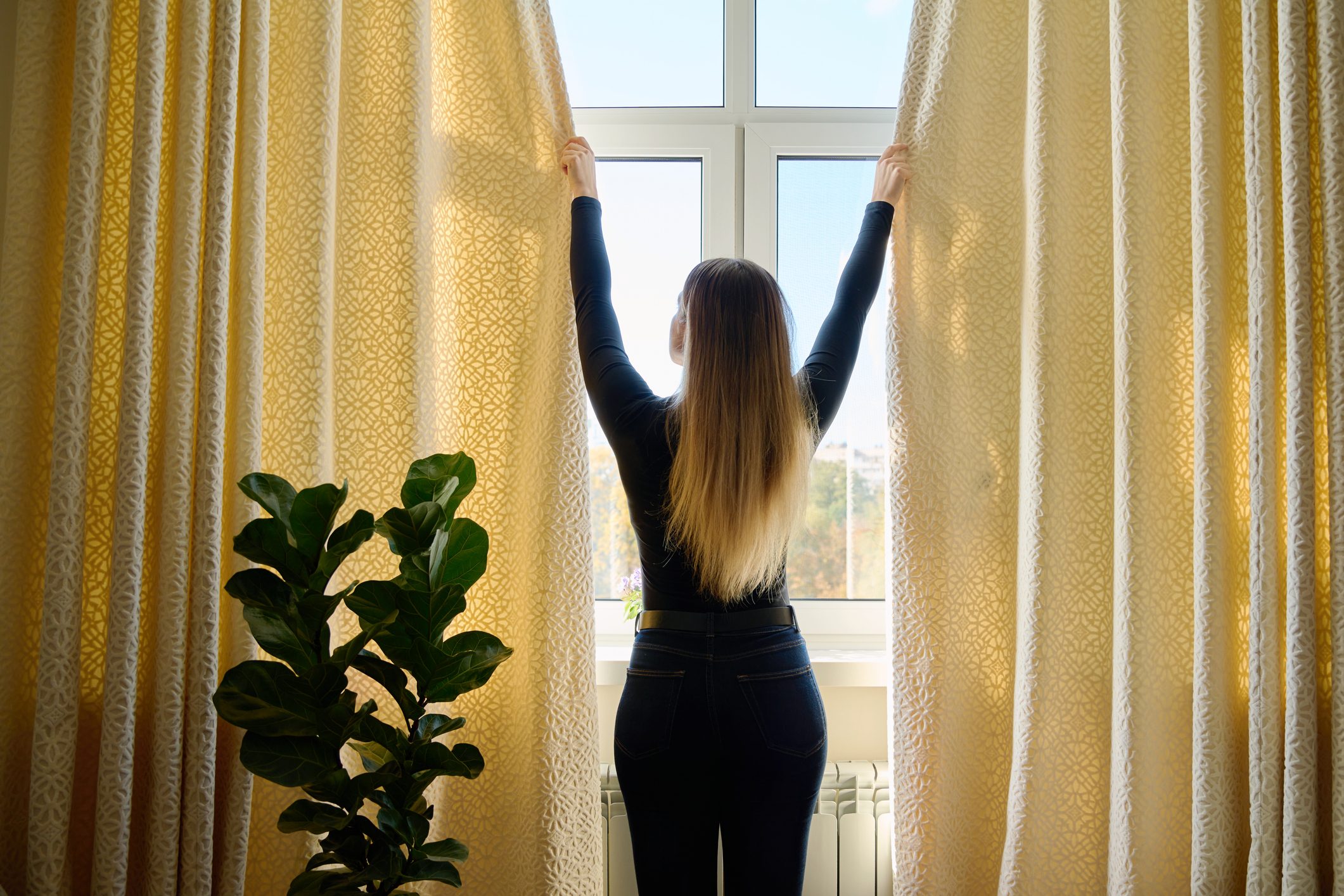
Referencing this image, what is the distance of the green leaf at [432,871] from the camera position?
1.14m

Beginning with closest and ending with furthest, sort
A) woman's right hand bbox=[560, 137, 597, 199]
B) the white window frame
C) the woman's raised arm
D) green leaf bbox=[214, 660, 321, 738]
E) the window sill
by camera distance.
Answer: green leaf bbox=[214, 660, 321, 738] < the woman's raised arm < woman's right hand bbox=[560, 137, 597, 199] < the window sill < the white window frame

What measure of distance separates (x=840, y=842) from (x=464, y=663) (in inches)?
34.8

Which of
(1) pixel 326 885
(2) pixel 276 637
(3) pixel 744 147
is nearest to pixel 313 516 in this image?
(2) pixel 276 637

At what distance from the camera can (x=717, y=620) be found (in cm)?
125

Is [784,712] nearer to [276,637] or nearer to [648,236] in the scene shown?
[276,637]

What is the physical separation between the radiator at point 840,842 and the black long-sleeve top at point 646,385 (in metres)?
0.52

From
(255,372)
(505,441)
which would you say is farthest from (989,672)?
(255,372)

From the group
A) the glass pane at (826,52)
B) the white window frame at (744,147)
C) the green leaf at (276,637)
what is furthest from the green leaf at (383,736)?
the glass pane at (826,52)

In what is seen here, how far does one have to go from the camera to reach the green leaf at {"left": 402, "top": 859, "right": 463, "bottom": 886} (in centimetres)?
114

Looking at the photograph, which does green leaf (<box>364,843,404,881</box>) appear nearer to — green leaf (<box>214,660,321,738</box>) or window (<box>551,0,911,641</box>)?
green leaf (<box>214,660,321,738</box>)

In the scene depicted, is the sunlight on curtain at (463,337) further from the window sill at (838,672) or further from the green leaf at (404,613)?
the green leaf at (404,613)

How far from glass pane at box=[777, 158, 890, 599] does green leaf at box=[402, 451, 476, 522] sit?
0.91 metres

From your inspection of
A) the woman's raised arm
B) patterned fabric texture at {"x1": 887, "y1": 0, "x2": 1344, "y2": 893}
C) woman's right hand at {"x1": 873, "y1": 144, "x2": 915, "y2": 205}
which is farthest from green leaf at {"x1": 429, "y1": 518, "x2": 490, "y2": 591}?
woman's right hand at {"x1": 873, "y1": 144, "x2": 915, "y2": 205}

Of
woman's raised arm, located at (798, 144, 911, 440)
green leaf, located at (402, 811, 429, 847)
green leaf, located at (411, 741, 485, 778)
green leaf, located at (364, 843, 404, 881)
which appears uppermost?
woman's raised arm, located at (798, 144, 911, 440)
